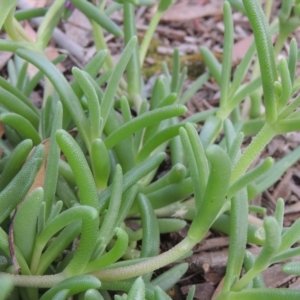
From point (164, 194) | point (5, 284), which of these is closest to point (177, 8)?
point (164, 194)

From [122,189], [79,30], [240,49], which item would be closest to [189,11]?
[240,49]

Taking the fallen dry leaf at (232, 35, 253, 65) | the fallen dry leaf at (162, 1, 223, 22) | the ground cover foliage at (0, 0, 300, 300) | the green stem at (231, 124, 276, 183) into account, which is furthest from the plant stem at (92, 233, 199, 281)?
the fallen dry leaf at (162, 1, 223, 22)

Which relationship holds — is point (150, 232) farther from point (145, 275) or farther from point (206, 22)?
point (206, 22)

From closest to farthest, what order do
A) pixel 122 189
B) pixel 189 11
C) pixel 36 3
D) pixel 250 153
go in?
1. pixel 250 153
2. pixel 122 189
3. pixel 36 3
4. pixel 189 11

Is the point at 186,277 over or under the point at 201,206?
under

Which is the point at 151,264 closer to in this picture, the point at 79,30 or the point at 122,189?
the point at 122,189

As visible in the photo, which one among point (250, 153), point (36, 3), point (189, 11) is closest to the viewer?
point (250, 153)

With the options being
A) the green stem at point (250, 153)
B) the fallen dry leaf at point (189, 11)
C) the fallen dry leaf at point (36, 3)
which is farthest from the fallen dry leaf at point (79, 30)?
the green stem at point (250, 153)

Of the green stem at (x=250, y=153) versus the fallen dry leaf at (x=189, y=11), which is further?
the fallen dry leaf at (x=189, y=11)

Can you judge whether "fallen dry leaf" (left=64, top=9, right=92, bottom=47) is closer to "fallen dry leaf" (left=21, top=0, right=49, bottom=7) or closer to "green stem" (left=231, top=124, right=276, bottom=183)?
"fallen dry leaf" (left=21, top=0, right=49, bottom=7)

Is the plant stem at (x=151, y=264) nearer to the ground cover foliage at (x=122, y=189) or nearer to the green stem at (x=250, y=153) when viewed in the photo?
the ground cover foliage at (x=122, y=189)

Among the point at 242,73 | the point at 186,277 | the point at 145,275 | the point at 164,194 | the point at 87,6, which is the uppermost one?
the point at 87,6
